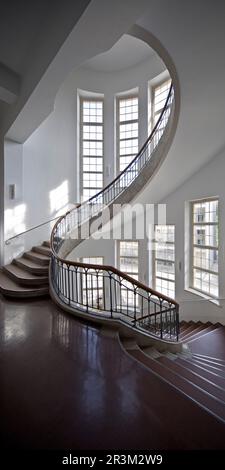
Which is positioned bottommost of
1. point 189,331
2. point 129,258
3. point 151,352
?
point 189,331

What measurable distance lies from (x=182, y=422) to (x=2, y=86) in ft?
18.6

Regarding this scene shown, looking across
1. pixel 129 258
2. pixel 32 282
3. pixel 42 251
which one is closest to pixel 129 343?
pixel 32 282

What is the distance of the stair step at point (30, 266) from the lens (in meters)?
5.89

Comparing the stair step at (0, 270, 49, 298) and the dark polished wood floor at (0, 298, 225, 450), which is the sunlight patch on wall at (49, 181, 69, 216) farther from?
the dark polished wood floor at (0, 298, 225, 450)

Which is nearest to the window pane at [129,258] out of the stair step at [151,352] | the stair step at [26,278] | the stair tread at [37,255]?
the stair tread at [37,255]

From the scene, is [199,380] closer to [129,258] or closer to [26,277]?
[26,277]

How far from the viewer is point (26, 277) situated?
5648 millimetres

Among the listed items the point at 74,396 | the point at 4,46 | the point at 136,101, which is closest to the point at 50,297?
the point at 74,396

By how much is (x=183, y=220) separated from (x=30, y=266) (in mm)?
4564

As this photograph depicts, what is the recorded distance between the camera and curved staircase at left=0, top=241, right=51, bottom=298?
522cm

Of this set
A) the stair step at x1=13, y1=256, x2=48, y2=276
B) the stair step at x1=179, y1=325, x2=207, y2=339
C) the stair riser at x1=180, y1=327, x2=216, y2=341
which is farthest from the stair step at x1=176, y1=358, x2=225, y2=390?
the stair step at x1=13, y1=256, x2=48, y2=276

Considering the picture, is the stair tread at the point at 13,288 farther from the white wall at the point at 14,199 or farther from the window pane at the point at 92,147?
the window pane at the point at 92,147

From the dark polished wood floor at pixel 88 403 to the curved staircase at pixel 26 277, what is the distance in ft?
6.28

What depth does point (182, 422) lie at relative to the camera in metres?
1.86
